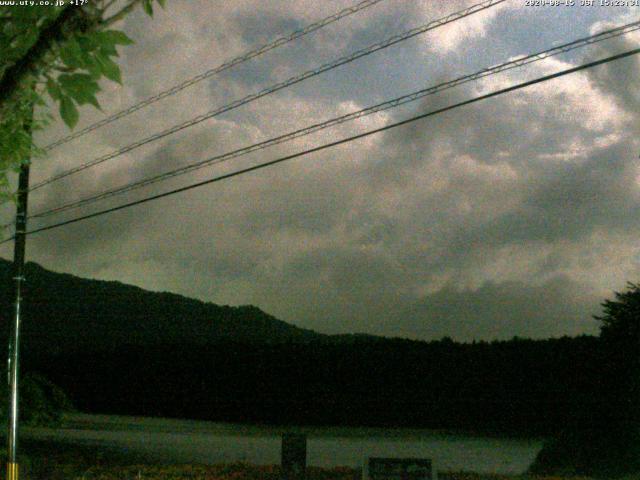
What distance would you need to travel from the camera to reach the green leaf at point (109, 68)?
3.30 meters

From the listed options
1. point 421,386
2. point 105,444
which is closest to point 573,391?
point 421,386

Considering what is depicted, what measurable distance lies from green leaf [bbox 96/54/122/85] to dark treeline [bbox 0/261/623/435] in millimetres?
20781

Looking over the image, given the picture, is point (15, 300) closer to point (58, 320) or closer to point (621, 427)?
point (621, 427)

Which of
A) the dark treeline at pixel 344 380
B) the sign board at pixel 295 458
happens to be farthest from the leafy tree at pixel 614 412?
the dark treeline at pixel 344 380

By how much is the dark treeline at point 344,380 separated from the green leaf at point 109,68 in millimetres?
20781

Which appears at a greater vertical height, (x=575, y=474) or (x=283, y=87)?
(x=283, y=87)

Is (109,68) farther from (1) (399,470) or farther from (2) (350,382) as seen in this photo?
(2) (350,382)

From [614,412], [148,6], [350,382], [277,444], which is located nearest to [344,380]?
[350,382]

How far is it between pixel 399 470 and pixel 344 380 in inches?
793

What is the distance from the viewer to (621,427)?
15234mm

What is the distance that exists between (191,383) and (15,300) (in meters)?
20.8

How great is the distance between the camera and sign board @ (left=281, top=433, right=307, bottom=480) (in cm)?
1331

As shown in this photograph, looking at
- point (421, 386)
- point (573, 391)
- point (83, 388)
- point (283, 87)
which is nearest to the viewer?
point (283, 87)

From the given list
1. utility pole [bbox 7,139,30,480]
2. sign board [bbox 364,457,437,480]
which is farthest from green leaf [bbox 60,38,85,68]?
utility pole [bbox 7,139,30,480]
